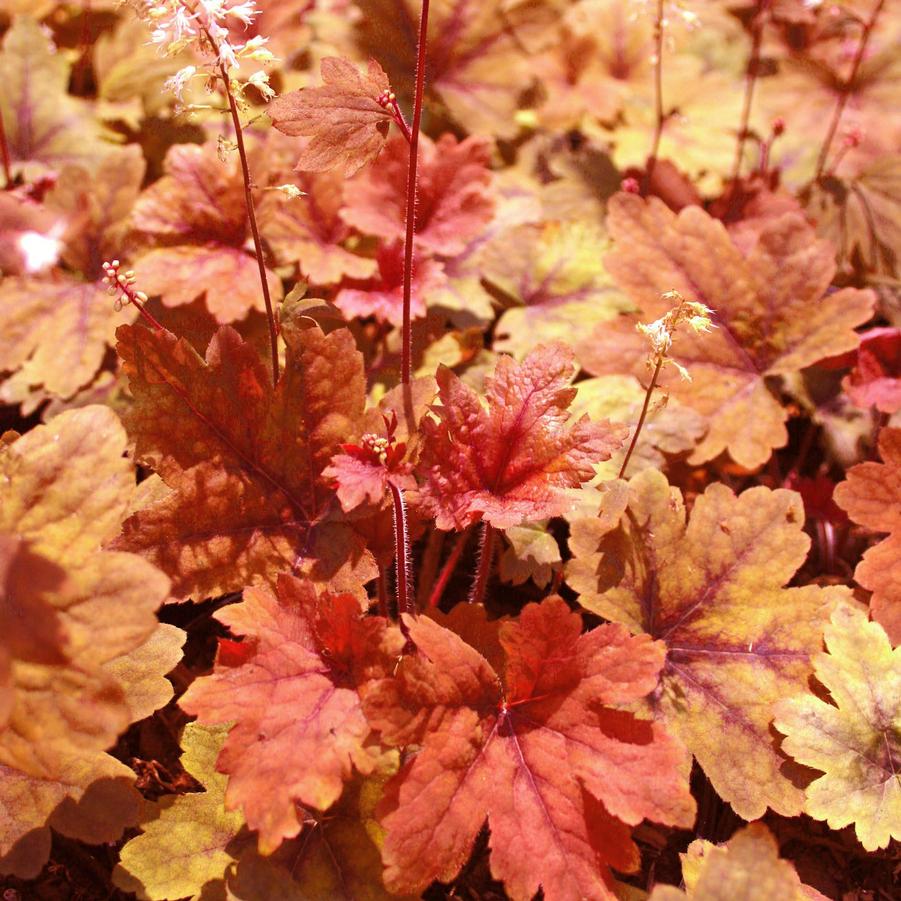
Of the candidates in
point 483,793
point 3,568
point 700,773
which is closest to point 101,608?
point 3,568

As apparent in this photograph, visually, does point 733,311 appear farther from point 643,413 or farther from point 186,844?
point 186,844

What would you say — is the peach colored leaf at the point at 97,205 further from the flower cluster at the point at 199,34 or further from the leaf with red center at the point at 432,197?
the flower cluster at the point at 199,34

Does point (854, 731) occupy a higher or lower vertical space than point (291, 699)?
lower

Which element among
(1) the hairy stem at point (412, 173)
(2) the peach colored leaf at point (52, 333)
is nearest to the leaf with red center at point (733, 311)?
(1) the hairy stem at point (412, 173)

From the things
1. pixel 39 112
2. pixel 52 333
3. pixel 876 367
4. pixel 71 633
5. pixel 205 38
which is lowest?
pixel 876 367

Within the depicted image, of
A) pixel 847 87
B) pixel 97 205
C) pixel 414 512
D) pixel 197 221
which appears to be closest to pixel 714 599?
pixel 414 512

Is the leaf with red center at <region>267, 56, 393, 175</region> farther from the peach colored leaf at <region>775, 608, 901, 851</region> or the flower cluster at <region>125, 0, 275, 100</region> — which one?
the peach colored leaf at <region>775, 608, 901, 851</region>
